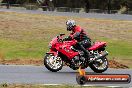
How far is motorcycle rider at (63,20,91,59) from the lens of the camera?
1653 cm

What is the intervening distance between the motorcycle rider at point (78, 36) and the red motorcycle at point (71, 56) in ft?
0.44

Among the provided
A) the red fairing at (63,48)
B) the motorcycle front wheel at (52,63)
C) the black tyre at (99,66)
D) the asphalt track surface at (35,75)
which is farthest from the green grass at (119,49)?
the motorcycle front wheel at (52,63)

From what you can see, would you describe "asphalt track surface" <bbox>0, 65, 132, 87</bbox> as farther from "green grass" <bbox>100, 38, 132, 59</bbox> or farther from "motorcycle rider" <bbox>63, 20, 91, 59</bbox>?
"green grass" <bbox>100, 38, 132, 59</bbox>

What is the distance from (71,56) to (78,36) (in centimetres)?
76

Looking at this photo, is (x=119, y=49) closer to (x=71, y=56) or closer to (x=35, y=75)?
(x=71, y=56)

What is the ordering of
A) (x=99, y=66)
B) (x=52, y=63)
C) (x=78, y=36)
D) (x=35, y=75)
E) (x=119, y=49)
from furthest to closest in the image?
(x=119, y=49)
(x=99, y=66)
(x=78, y=36)
(x=52, y=63)
(x=35, y=75)

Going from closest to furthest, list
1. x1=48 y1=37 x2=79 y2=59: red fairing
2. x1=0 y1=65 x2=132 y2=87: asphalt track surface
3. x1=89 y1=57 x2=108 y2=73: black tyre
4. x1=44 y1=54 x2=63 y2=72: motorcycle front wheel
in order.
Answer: x1=0 y1=65 x2=132 y2=87: asphalt track surface, x1=44 y1=54 x2=63 y2=72: motorcycle front wheel, x1=48 y1=37 x2=79 y2=59: red fairing, x1=89 y1=57 x2=108 y2=73: black tyre

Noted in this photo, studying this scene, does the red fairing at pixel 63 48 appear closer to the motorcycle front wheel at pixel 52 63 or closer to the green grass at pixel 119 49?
the motorcycle front wheel at pixel 52 63

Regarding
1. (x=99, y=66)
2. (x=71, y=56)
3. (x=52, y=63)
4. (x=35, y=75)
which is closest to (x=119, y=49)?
(x=99, y=66)

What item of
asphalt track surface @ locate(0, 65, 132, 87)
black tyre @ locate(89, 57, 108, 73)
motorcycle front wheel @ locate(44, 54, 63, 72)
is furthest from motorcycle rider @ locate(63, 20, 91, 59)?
asphalt track surface @ locate(0, 65, 132, 87)

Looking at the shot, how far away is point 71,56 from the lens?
1680 cm

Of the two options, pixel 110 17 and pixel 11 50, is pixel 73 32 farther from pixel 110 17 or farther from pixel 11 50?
pixel 110 17

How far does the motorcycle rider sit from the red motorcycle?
0.13m

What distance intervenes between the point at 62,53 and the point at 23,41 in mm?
14600
